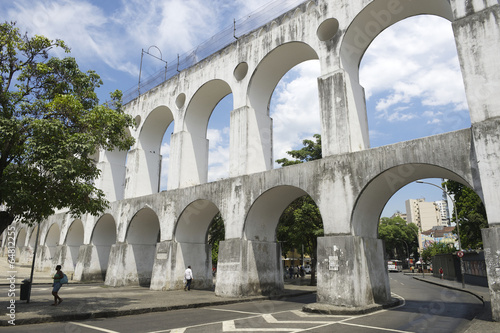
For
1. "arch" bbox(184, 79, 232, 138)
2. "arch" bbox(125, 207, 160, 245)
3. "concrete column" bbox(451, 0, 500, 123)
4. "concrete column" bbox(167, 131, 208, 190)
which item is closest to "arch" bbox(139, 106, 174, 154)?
"arch" bbox(184, 79, 232, 138)

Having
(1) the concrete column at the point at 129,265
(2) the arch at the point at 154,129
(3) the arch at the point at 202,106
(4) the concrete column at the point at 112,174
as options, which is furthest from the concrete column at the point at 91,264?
(3) the arch at the point at 202,106

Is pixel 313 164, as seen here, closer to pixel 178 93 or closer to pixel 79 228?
pixel 178 93

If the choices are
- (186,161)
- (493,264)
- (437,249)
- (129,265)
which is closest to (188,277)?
(129,265)

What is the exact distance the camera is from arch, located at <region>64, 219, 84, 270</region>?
25734mm

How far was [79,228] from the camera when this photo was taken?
26484 mm

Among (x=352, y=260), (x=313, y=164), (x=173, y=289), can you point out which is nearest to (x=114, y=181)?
(x=173, y=289)

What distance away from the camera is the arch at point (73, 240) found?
Answer: 25734 millimetres

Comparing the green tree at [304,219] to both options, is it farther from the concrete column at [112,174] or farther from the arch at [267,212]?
the concrete column at [112,174]

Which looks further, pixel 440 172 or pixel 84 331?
pixel 440 172

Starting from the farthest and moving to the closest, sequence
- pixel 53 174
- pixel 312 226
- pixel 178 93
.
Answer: pixel 312 226
pixel 178 93
pixel 53 174

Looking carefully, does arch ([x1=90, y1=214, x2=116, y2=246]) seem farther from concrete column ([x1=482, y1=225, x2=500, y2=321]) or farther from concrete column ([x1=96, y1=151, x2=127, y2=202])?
concrete column ([x1=482, y1=225, x2=500, y2=321])

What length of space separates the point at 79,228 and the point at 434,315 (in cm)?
2418

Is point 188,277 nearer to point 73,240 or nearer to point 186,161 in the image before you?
point 186,161

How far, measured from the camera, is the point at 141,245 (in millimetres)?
20656
